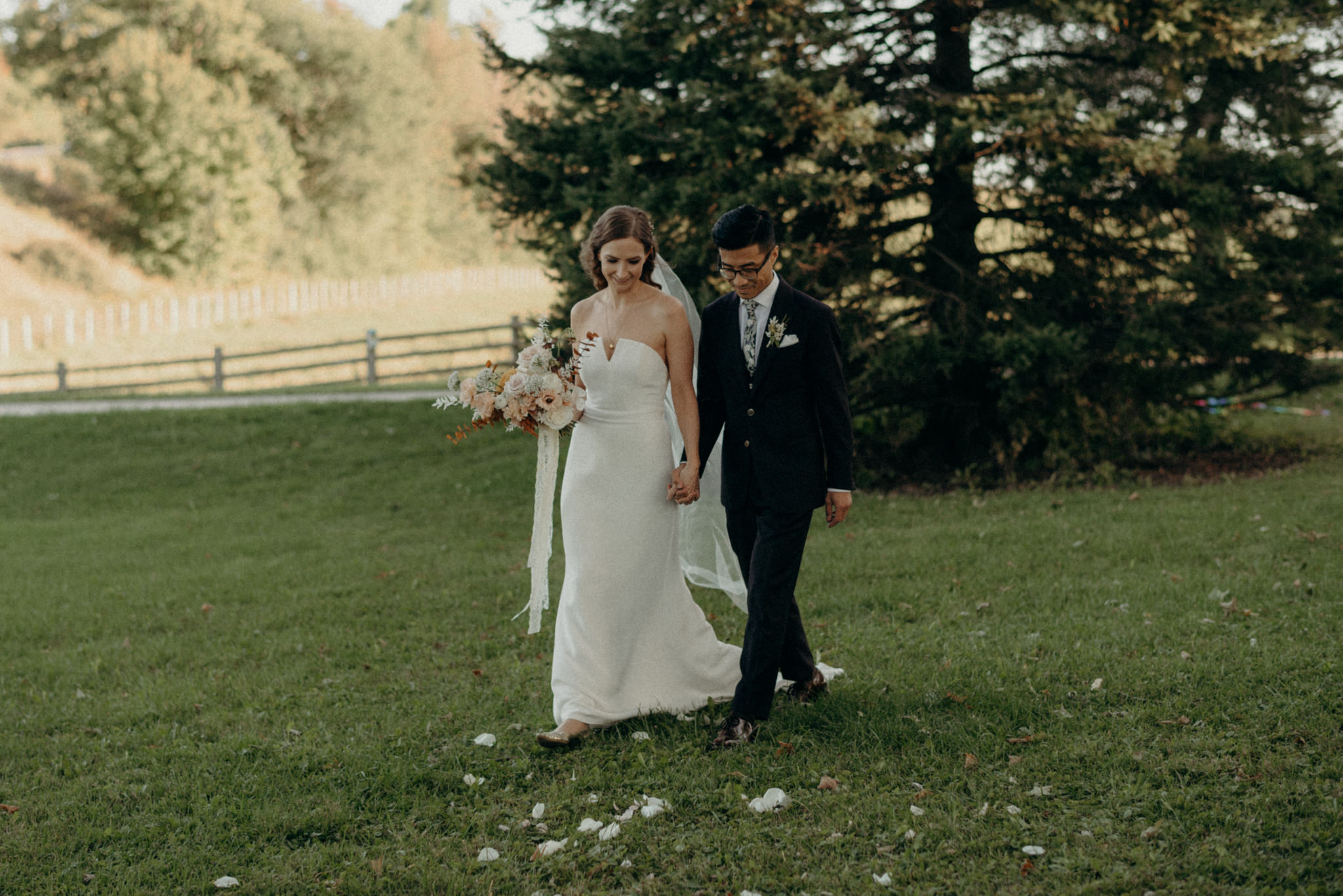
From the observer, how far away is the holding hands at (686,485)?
4836 mm

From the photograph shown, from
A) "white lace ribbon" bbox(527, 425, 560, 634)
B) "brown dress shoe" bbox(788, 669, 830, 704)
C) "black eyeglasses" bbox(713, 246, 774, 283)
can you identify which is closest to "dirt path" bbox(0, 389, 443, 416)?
"white lace ribbon" bbox(527, 425, 560, 634)

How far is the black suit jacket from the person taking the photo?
4590mm

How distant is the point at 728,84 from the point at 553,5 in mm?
2546

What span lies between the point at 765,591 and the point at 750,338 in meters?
1.12

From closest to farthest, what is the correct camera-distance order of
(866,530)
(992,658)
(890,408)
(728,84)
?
(992,658)
(866,530)
(728,84)
(890,408)

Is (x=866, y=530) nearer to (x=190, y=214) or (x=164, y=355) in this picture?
(x=164, y=355)

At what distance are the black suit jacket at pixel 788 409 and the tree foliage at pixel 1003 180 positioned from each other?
543 centimetres

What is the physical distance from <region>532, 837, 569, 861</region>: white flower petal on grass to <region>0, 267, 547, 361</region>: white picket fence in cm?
3226

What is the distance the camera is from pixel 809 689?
5.22 meters

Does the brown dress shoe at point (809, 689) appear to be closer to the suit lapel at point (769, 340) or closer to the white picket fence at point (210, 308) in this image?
the suit lapel at point (769, 340)

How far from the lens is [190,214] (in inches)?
1432

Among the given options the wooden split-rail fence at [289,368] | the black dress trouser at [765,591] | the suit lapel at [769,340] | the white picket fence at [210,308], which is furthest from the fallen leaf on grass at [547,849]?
the white picket fence at [210,308]

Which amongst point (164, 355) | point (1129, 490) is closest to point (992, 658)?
point (1129, 490)

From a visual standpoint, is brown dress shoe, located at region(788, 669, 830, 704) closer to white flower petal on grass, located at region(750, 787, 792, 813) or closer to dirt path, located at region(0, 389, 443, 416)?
white flower petal on grass, located at region(750, 787, 792, 813)
